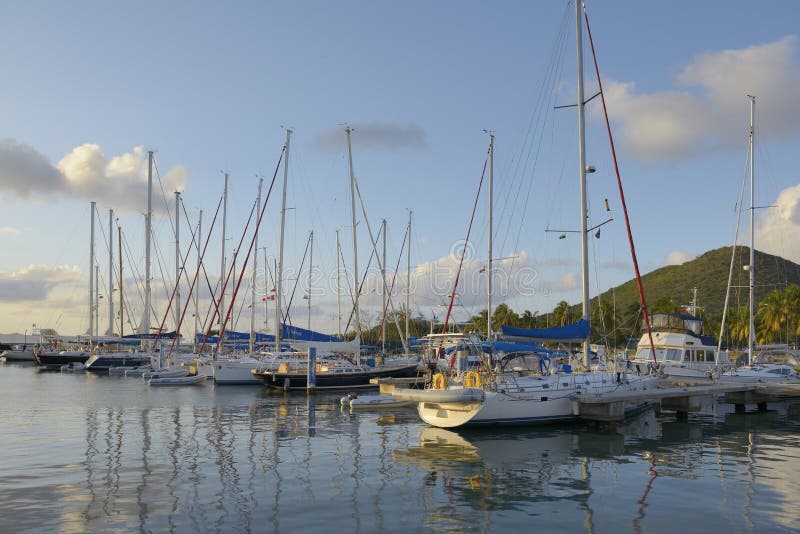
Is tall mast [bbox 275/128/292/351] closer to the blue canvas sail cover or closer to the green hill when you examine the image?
the blue canvas sail cover

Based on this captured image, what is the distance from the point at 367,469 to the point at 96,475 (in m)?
6.63

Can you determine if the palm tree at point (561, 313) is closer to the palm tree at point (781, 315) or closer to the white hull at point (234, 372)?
the palm tree at point (781, 315)

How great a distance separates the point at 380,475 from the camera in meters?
16.2

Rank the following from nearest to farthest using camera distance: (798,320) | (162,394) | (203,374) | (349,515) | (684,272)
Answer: (349,515), (162,394), (203,374), (798,320), (684,272)

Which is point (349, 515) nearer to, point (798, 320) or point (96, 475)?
point (96, 475)

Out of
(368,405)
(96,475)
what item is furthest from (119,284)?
(96,475)

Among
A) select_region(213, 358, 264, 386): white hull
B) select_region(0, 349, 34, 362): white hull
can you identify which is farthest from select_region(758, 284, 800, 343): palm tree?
select_region(0, 349, 34, 362): white hull

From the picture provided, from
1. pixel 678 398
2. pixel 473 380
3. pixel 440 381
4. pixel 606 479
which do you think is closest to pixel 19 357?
pixel 440 381

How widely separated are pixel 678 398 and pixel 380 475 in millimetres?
17601

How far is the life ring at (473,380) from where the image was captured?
23656 mm

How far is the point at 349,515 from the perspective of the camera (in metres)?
12.6

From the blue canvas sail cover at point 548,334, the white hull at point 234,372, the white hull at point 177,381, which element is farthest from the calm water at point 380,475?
the white hull at point 177,381

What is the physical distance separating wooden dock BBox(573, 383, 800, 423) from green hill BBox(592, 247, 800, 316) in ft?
326

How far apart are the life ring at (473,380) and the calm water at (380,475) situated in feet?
6.04
